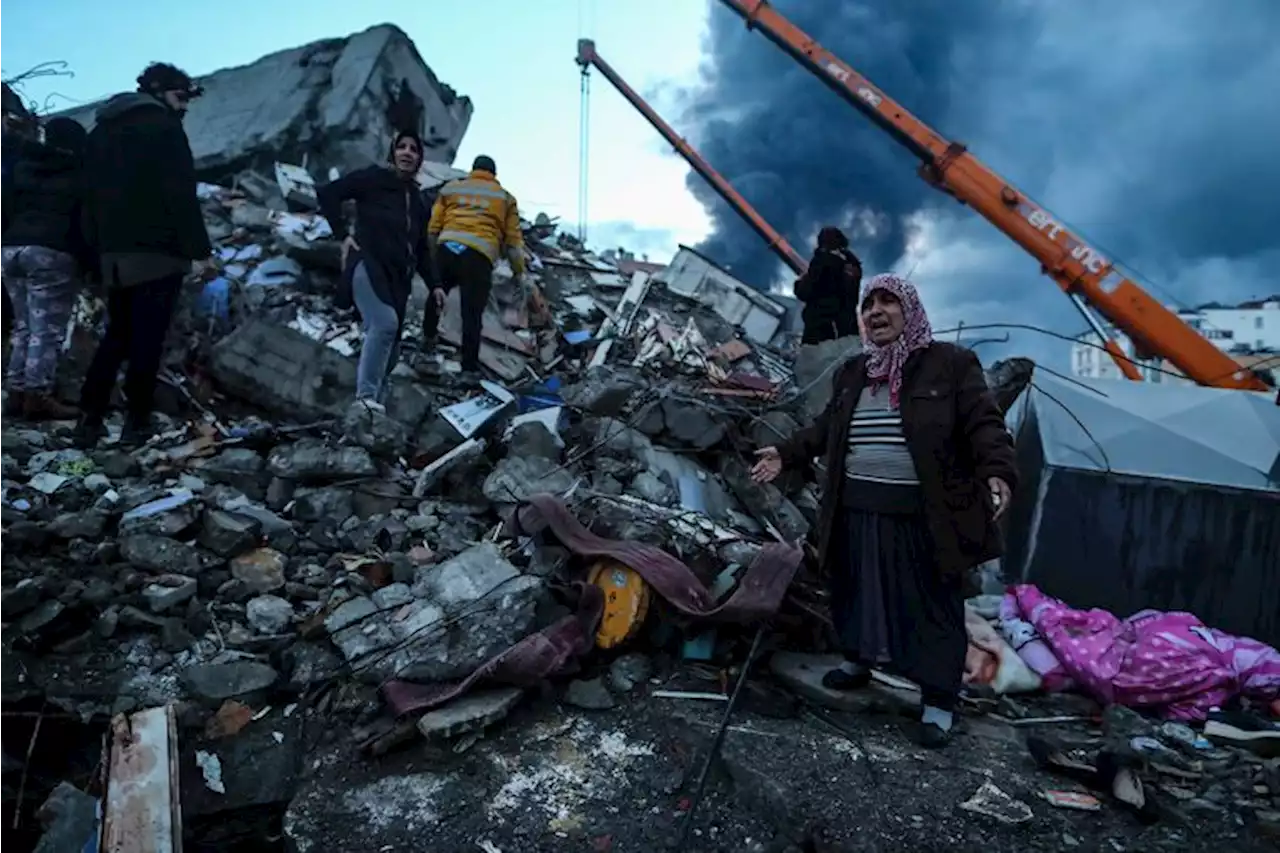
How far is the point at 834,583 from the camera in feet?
9.61

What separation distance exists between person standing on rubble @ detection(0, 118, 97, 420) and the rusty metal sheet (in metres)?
3.07

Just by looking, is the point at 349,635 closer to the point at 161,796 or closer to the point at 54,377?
the point at 161,796

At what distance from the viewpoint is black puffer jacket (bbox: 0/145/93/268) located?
170 inches

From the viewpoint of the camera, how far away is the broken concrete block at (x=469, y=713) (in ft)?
8.38

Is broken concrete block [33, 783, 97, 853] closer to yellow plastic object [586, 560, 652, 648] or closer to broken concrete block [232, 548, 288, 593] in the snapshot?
broken concrete block [232, 548, 288, 593]

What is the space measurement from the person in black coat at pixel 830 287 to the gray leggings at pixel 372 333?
329cm

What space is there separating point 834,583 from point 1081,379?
3.15 metres

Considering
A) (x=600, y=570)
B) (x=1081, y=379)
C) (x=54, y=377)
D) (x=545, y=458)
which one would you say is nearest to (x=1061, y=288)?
(x=1081, y=379)

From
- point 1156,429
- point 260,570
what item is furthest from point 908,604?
point 1156,429

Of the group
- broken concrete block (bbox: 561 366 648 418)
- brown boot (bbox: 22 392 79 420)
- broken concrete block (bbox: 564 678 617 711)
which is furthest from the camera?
broken concrete block (bbox: 561 366 648 418)

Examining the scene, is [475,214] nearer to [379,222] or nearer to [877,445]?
[379,222]

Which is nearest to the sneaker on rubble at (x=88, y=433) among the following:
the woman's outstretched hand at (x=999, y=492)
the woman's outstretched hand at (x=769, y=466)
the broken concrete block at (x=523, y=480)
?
the broken concrete block at (x=523, y=480)

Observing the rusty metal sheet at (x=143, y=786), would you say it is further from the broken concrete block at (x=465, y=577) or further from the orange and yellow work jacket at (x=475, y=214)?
the orange and yellow work jacket at (x=475, y=214)

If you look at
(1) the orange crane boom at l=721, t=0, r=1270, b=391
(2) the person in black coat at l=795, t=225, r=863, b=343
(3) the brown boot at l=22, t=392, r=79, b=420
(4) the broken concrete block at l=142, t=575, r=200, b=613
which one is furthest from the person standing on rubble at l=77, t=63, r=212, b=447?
(1) the orange crane boom at l=721, t=0, r=1270, b=391
